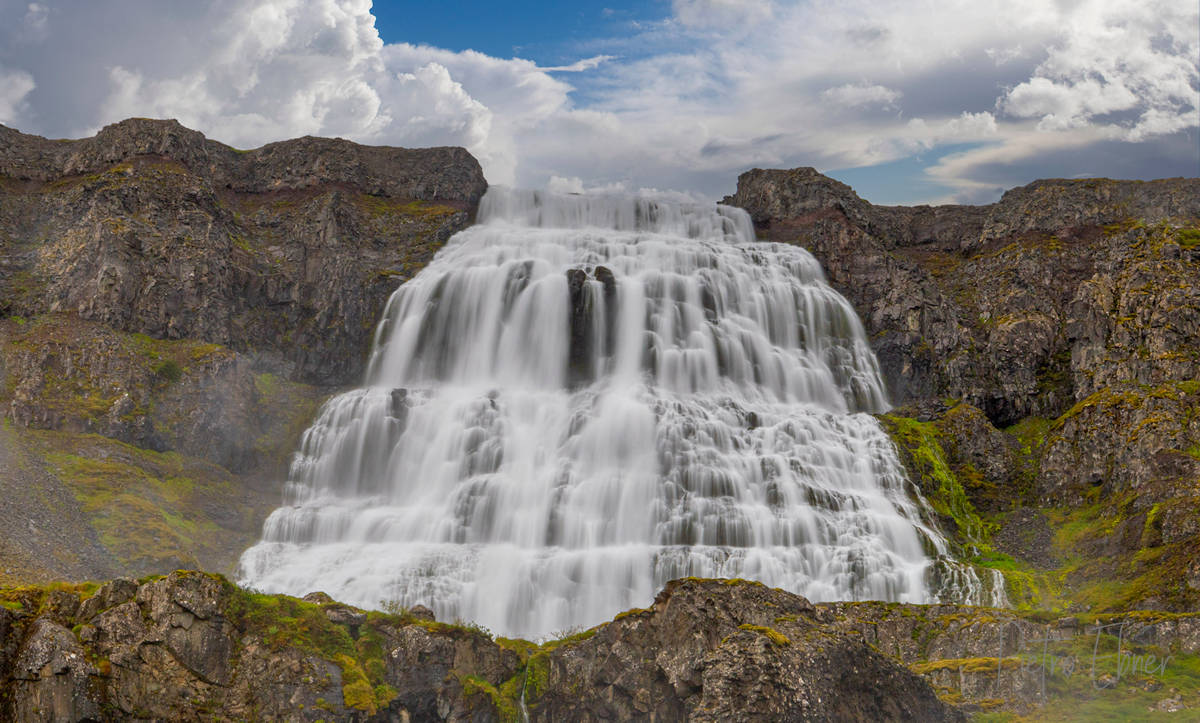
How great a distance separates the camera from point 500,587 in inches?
1372

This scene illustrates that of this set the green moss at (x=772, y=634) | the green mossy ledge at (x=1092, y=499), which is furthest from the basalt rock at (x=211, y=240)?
the green moss at (x=772, y=634)

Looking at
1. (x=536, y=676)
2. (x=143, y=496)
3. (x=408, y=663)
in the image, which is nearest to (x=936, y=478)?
(x=536, y=676)

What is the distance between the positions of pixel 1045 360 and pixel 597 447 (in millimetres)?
35402

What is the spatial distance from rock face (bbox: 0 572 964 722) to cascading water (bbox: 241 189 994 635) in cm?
1033

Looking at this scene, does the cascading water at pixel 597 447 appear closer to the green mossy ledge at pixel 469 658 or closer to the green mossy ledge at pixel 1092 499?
the green mossy ledge at pixel 1092 499

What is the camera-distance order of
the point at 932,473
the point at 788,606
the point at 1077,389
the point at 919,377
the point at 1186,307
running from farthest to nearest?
the point at 919,377, the point at 1077,389, the point at 1186,307, the point at 932,473, the point at 788,606

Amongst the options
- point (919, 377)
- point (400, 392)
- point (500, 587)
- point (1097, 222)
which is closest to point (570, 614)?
point (500, 587)

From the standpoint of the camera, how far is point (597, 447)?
4241 centimetres

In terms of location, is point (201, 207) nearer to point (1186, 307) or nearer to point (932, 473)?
point (932, 473)

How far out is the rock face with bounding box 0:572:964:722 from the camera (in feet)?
62.2

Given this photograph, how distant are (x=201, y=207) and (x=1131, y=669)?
60.7 m

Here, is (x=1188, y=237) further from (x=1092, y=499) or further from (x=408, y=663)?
(x=408, y=663)

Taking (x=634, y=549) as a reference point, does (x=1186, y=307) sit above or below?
above

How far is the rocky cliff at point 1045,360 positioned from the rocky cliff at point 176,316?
36.2m
